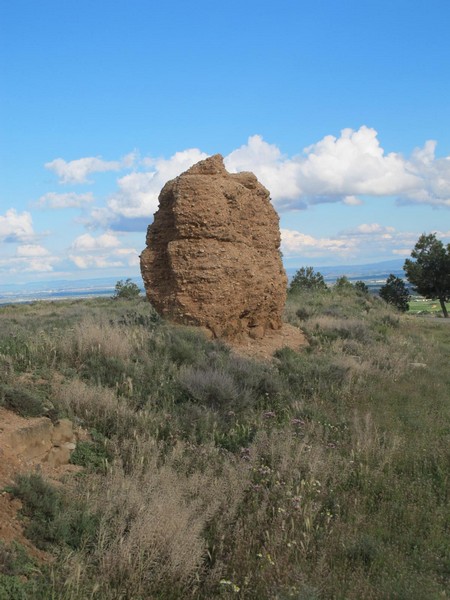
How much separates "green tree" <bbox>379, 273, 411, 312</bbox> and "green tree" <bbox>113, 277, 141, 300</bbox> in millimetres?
20116

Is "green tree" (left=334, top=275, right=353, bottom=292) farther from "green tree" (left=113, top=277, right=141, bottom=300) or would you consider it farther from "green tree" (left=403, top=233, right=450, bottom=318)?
"green tree" (left=113, top=277, right=141, bottom=300)

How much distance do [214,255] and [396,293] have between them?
115 ft

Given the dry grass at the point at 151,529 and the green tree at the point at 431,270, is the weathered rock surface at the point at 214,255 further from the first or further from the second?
the green tree at the point at 431,270

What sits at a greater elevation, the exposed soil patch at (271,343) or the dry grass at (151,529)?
the exposed soil patch at (271,343)

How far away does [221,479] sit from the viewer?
4859 millimetres

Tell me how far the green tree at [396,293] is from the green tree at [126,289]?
20.1 m

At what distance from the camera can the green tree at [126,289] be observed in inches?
1480

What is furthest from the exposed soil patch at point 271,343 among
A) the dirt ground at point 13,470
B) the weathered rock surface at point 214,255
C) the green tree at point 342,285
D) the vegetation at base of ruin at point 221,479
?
the green tree at point 342,285

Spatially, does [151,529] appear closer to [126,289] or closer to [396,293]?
[126,289]

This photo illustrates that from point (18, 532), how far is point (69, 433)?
72.5 inches

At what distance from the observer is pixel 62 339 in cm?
830

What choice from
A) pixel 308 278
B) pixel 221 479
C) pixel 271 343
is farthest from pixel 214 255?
pixel 308 278

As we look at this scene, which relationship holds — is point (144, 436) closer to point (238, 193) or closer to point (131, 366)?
point (131, 366)

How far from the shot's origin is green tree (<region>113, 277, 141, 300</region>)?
37581 millimetres
